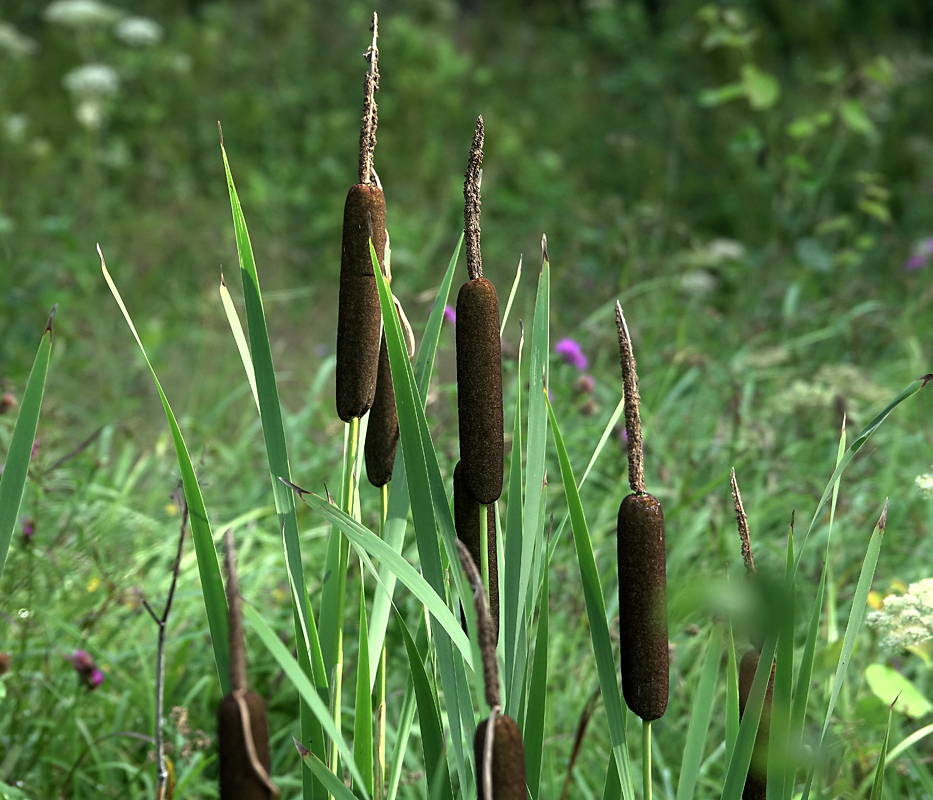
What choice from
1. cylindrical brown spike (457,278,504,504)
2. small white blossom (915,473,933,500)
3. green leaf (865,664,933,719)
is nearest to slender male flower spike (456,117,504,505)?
cylindrical brown spike (457,278,504,504)

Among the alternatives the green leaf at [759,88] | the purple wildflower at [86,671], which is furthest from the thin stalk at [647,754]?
the green leaf at [759,88]

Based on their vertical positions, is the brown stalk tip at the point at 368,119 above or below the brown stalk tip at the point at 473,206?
above

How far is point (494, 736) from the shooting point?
0.48 meters

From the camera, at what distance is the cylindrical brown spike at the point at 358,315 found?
0.70m

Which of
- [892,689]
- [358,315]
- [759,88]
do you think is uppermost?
[759,88]

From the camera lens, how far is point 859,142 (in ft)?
17.1

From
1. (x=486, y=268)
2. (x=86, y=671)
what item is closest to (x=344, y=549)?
(x=86, y=671)

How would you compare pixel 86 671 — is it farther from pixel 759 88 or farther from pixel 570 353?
pixel 759 88

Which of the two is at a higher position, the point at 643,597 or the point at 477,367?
the point at 477,367

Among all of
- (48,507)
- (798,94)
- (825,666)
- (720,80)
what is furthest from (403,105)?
(825,666)

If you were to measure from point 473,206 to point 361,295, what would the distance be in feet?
0.36

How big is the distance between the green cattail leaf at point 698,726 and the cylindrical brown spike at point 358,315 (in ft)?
1.04

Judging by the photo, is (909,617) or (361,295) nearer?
(361,295)

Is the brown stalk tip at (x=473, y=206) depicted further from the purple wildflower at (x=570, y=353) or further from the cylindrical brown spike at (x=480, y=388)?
the purple wildflower at (x=570, y=353)
